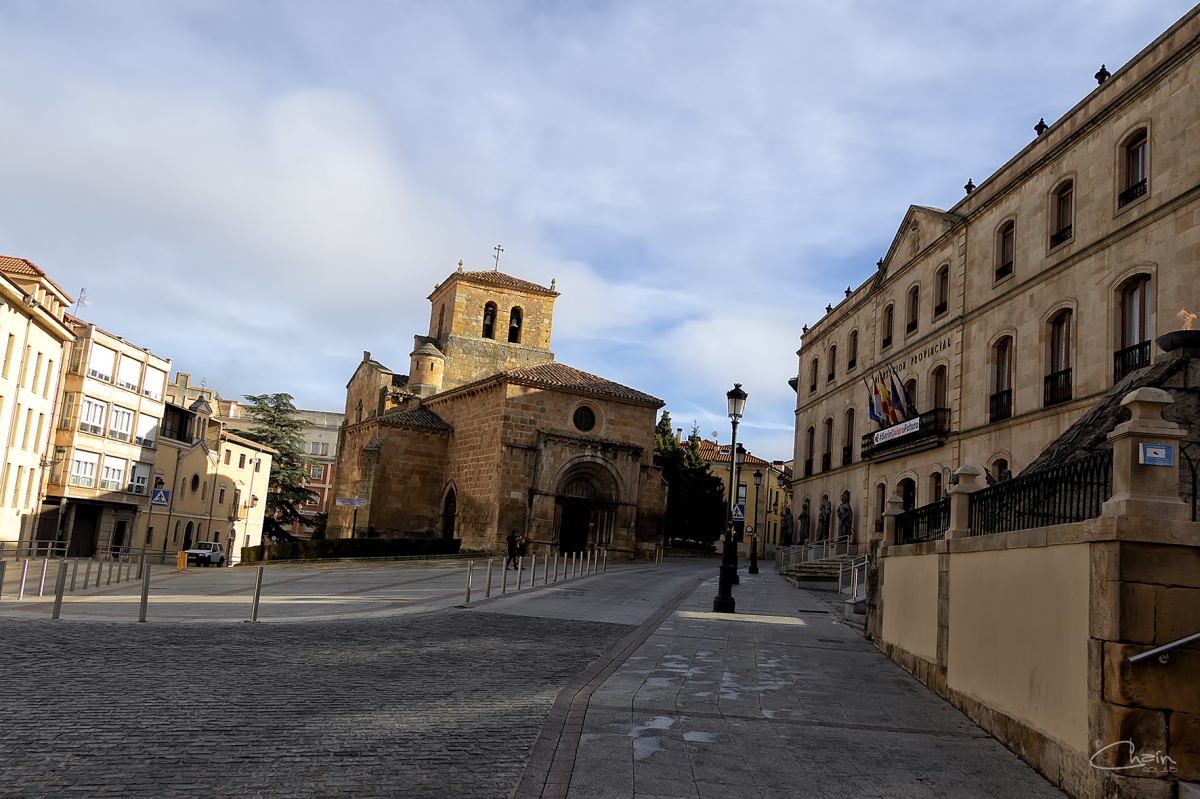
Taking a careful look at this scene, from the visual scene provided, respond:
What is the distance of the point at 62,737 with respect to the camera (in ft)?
18.7

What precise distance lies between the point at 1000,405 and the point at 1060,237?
184 inches

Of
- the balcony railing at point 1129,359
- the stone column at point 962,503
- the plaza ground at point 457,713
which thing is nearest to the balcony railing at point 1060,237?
the balcony railing at point 1129,359

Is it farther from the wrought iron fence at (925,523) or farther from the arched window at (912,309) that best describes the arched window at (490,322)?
the wrought iron fence at (925,523)

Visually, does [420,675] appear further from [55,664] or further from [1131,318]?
[1131,318]

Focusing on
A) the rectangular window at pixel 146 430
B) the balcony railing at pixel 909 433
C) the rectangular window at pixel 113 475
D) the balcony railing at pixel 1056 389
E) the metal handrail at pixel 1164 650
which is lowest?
the metal handrail at pixel 1164 650

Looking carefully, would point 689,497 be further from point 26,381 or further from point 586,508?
Result: point 26,381

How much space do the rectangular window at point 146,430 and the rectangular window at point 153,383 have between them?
45.1 inches

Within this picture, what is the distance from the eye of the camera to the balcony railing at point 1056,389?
70.9 ft

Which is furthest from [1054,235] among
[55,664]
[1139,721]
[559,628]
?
[55,664]

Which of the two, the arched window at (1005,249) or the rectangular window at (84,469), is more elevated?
the arched window at (1005,249)

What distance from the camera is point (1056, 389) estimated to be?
2211cm

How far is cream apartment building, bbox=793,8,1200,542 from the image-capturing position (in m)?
18.6

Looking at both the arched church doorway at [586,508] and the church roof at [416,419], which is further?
the church roof at [416,419]

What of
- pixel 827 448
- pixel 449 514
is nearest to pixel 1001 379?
pixel 827 448
